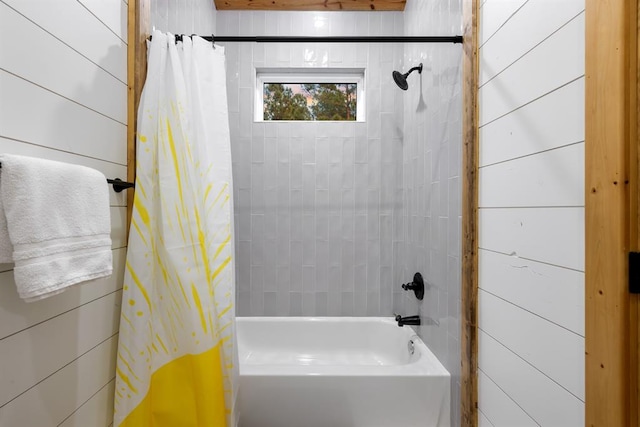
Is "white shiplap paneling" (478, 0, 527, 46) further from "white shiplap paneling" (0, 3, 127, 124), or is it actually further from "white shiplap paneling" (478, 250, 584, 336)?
"white shiplap paneling" (0, 3, 127, 124)

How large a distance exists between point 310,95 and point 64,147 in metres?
1.86

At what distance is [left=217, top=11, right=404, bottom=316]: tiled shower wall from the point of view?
242 cm

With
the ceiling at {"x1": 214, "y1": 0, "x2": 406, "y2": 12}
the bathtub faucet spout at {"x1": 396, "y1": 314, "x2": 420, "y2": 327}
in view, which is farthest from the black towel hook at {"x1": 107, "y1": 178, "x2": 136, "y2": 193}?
the ceiling at {"x1": 214, "y1": 0, "x2": 406, "y2": 12}

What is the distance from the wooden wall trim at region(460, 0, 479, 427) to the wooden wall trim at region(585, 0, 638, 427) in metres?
0.51

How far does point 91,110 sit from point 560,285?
136cm

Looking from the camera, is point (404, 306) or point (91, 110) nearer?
point (91, 110)

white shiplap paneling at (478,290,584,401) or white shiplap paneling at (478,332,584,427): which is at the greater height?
white shiplap paneling at (478,290,584,401)

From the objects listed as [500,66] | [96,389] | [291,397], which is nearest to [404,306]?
[291,397]

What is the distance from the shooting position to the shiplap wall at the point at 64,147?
0.73 m

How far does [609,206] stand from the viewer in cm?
67

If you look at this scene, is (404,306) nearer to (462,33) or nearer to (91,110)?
(462,33)

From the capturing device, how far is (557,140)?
Answer: 843mm

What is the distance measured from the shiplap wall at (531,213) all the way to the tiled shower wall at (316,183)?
4.05 ft

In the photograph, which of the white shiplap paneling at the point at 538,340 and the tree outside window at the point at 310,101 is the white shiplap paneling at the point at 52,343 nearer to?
the white shiplap paneling at the point at 538,340
